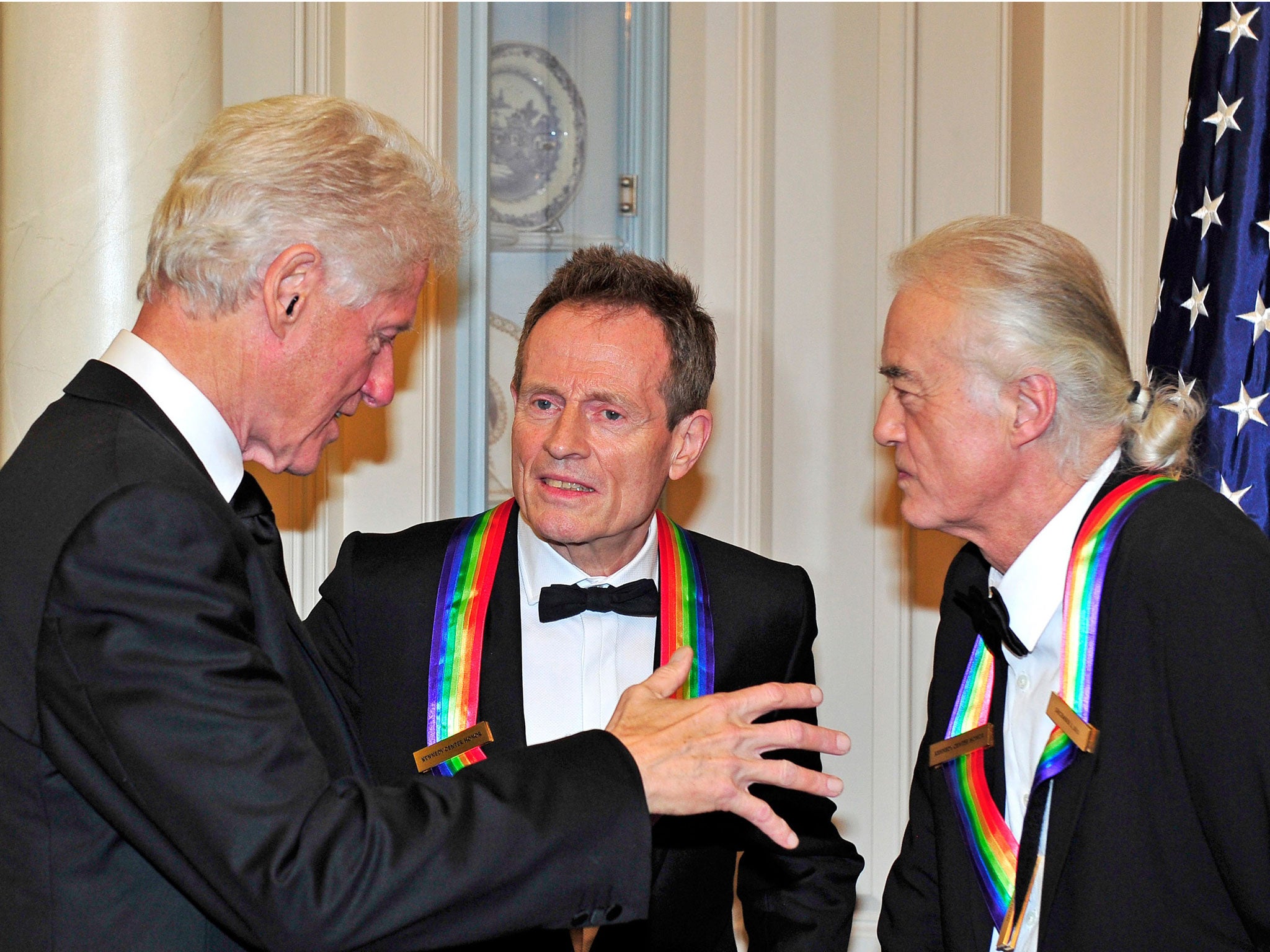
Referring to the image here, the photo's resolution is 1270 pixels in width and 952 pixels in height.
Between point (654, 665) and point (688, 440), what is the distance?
17.4 inches

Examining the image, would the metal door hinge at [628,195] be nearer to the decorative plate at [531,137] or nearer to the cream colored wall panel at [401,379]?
the decorative plate at [531,137]

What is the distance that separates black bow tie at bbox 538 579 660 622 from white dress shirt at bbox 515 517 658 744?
51mm

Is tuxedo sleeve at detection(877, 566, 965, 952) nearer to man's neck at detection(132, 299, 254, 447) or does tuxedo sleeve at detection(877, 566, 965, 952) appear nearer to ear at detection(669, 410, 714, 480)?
ear at detection(669, 410, 714, 480)

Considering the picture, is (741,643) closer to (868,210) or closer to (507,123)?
(868,210)

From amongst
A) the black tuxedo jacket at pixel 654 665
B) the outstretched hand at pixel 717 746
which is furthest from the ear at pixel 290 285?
the black tuxedo jacket at pixel 654 665

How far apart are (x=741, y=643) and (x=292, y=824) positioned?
1196 mm

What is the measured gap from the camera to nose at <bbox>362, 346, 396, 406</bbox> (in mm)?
1774

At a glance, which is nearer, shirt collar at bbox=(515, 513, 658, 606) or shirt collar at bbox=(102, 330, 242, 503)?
shirt collar at bbox=(102, 330, 242, 503)

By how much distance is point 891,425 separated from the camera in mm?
2125

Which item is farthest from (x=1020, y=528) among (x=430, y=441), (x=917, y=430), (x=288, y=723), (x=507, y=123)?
(x=507, y=123)

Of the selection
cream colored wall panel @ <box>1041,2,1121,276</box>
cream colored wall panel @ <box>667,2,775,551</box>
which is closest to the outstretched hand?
cream colored wall panel @ <box>667,2,775,551</box>

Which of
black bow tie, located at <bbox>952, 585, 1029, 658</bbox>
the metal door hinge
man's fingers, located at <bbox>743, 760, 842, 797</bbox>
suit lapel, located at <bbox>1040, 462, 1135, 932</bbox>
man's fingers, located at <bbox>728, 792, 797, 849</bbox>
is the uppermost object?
the metal door hinge

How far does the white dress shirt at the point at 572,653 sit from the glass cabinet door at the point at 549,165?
3.36 ft

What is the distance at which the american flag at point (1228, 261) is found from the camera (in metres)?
2.56
